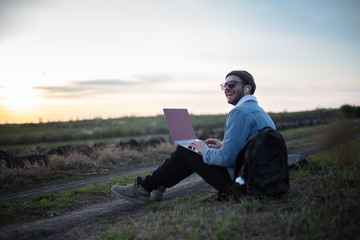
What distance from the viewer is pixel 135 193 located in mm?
4809

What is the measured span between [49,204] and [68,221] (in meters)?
1.15

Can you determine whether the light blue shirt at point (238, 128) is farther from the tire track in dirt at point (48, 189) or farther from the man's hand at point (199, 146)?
the tire track in dirt at point (48, 189)

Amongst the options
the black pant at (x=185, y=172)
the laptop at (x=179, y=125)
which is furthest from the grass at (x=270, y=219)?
the laptop at (x=179, y=125)

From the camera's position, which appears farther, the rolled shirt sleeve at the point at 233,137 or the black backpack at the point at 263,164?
the rolled shirt sleeve at the point at 233,137

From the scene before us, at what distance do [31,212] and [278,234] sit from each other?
425cm

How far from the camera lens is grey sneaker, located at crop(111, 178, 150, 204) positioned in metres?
4.80

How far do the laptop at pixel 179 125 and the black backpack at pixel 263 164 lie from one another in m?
1.11

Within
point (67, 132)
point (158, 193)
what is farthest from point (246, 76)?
point (67, 132)

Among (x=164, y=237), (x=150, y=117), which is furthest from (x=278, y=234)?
(x=150, y=117)

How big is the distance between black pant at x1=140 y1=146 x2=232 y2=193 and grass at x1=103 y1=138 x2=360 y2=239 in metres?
0.34

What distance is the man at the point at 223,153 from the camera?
12.0 ft

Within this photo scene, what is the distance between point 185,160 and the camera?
4414 mm

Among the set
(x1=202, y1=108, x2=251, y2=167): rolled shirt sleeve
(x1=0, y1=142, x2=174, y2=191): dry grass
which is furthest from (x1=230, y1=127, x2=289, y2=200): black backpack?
(x1=0, y1=142, x2=174, y2=191): dry grass

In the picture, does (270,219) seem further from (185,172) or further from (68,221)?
(68,221)
